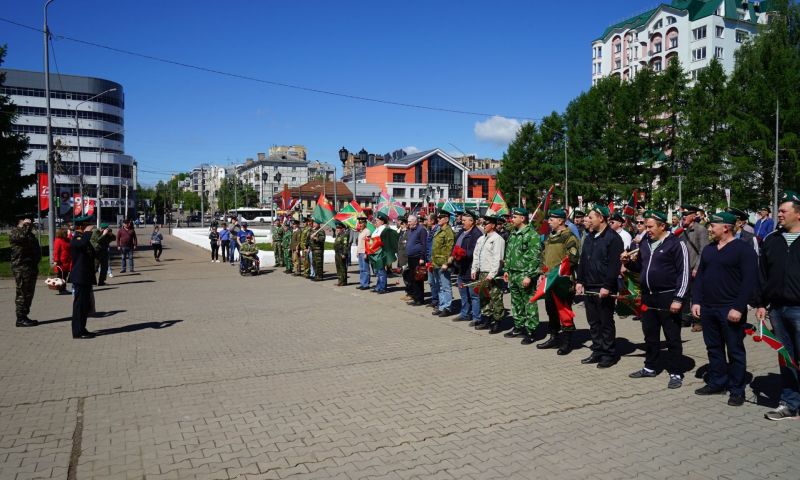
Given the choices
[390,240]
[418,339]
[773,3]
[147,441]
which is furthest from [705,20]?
[147,441]

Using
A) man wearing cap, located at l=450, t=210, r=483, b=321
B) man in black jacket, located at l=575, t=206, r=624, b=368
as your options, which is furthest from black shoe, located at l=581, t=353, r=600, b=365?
man wearing cap, located at l=450, t=210, r=483, b=321

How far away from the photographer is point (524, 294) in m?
8.94

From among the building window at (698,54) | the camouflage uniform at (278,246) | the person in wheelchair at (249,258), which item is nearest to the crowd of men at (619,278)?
the person in wheelchair at (249,258)

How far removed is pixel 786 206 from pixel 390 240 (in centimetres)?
1013

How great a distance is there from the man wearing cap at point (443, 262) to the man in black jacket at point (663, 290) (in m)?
4.60

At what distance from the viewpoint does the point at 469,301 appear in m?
11.0

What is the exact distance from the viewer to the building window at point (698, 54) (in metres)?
72.9

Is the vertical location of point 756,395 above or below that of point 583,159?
below

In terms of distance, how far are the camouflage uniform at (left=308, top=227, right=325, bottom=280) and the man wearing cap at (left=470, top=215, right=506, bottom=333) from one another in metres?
8.29

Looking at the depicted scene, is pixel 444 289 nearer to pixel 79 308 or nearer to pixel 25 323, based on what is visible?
pixel 79 308

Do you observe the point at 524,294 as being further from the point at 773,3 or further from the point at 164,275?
the point at 773,3

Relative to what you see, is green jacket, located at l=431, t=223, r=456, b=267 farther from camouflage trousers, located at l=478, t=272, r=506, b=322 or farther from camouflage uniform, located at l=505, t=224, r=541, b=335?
camouflage uniform, located at l=505, t=224, r=541, b=335

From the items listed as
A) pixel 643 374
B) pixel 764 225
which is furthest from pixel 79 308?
A: pixel 764 225

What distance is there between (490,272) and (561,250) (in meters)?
1.54
